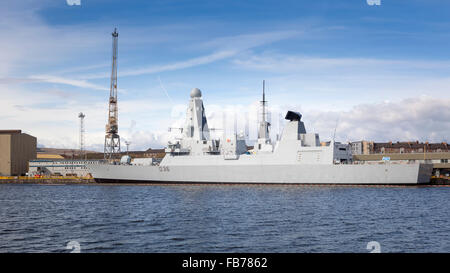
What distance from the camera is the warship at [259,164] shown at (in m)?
40.6

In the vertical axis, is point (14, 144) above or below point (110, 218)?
above

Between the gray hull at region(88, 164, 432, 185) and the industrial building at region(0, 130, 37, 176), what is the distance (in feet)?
95.6

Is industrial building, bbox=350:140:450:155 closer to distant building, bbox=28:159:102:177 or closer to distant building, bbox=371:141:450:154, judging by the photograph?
distant building, bbox=371:141:450:154

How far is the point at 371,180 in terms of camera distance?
133ft

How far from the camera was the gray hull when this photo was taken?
132 feet

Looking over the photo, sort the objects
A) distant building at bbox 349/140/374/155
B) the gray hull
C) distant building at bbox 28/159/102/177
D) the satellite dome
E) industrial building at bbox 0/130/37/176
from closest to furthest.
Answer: the gray hull → the satellite dome → industrial building at bbox 0/130/37/176 → distant building at bbox 28/159/102/177 → distant building at bbox 349/140/374/155

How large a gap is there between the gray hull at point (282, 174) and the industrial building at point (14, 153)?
29153mm

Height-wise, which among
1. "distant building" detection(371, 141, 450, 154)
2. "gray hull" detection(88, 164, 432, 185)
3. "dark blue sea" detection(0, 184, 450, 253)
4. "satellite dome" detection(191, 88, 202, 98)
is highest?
"satellite dome" detection(191, 88, 202, 98)

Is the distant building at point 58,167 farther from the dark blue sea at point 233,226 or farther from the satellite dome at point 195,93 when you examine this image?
the dark blue sea at point 233,226

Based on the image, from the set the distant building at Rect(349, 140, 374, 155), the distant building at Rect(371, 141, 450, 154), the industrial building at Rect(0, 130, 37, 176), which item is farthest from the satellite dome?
the distant building at Rect(349, 140, 374, 155)
